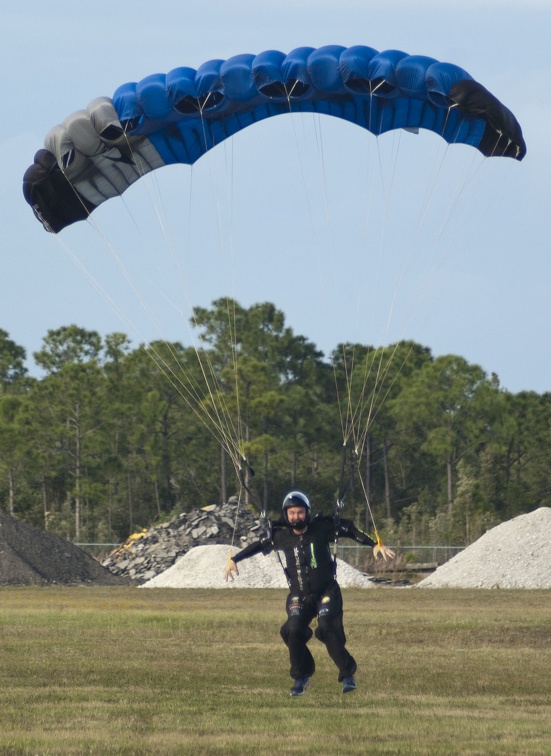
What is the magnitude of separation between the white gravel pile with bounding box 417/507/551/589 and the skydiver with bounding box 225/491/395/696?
22605 millimetres

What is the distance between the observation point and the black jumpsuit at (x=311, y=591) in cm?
1218

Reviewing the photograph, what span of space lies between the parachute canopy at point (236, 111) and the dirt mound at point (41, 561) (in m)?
20.4

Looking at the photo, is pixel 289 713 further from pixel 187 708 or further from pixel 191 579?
pixel 191 579

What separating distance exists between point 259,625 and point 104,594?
507 inches

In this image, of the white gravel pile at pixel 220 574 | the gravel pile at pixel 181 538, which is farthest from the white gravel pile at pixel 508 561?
the gravel pile at pixel 181 538

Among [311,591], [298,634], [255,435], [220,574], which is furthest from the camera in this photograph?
[255,435]

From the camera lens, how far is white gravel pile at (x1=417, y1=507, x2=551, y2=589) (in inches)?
1356

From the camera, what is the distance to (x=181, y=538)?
43.3 meters

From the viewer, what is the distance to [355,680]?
1321 centimetres

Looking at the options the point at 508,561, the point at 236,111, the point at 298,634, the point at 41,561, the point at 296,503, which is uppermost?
the point at 236,111

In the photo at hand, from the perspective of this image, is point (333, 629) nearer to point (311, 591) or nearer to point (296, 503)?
point (311, 591)

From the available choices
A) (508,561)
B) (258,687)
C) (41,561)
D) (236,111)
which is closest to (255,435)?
(41,561)

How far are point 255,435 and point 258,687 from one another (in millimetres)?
58273

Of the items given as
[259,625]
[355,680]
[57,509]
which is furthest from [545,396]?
[355,680]
